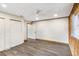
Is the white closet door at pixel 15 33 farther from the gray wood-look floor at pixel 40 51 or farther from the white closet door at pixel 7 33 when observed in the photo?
the gray wood-look floor at pixel 40 51

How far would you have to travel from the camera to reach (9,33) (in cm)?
429

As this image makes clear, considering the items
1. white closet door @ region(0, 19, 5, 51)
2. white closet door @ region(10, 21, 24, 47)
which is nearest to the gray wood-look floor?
white closet door @ region(0, 19, 5, 51)

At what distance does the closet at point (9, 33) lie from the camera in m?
3.79

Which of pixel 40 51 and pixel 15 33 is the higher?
pixel 15 33

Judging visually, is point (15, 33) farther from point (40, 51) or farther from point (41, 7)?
point (41, 7)

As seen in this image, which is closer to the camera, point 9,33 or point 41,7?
point 41,7


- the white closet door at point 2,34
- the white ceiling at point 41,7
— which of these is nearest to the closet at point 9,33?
the white closet door at point 2,34

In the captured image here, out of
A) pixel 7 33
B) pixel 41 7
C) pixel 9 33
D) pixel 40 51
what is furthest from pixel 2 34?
pixel 41 7

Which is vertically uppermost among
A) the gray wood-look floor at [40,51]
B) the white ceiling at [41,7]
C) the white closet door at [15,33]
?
the white ceiling at [41,7]

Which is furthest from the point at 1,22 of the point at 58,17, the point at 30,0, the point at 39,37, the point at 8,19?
the point at 39,37

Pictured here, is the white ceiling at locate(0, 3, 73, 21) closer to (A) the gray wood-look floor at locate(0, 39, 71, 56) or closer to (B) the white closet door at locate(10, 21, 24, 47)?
(B) the white closet door at locate(10, 21, 24, 47)

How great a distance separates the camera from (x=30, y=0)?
6.50ft

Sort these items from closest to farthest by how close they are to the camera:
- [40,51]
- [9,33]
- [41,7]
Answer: [41,7], [40,51], [9,33]

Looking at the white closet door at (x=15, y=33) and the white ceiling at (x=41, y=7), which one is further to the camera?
the white closet door at (x=15, y=33)
